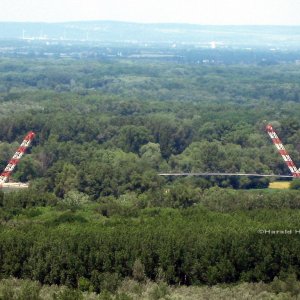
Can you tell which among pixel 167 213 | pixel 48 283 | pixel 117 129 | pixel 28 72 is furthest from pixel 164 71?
pixel 48 283

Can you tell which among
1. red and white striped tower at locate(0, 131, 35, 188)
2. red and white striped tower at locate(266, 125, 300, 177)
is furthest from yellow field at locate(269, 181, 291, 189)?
red and white striped tower at locate(0, 131, 35, 188)

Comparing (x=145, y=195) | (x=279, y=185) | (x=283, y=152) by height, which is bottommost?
(x=279, y=185)

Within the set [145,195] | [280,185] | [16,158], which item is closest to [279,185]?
[280,185]

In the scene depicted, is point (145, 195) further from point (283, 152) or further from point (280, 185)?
point (283, 152)

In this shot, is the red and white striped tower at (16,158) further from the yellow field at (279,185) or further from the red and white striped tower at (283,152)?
the red and white striped tower at (283,152)

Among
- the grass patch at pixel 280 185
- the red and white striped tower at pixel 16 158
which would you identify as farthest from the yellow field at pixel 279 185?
the red and white striped tower at pixel 16 158
